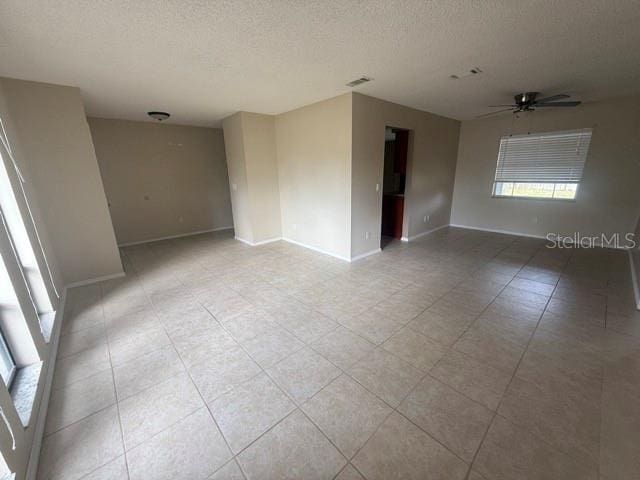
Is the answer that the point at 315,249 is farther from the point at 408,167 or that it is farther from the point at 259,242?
the point at 408,167

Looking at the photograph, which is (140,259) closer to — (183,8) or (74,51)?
(74,51)

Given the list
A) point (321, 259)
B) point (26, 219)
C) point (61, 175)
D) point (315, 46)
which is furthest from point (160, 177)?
point (315, 46)

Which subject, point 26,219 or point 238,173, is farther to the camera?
point 238,173

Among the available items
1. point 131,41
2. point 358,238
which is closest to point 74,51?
point 131,41

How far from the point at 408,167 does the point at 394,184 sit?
765 mm

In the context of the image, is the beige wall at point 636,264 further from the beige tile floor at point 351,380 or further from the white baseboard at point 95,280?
the white baseboard at point 95,280

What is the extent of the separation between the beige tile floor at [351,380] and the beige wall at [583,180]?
162 centimetres

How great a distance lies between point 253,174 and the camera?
4.70m

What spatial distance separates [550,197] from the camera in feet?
16.0

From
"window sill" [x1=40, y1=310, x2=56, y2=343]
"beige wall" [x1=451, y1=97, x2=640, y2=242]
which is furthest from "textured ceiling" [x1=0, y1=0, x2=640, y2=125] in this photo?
"window sill" [x1=40, y1=310, x2=56, y2=343]

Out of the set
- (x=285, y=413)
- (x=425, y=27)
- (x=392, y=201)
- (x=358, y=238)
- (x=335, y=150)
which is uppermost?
(x=425, y=27)

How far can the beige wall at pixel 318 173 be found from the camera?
3.74 m

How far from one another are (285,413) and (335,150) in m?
3.35

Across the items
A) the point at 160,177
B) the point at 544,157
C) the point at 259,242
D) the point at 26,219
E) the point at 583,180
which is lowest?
the point at 259,242
